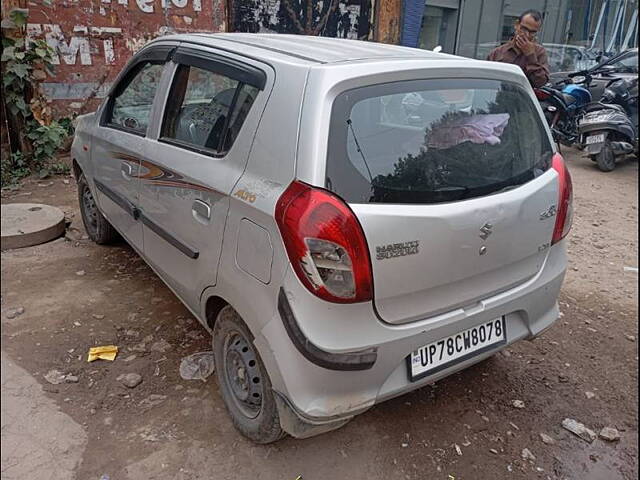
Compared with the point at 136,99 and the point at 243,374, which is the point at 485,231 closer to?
the point at 243,374

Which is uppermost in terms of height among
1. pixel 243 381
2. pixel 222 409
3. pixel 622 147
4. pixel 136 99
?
pixel 136 99

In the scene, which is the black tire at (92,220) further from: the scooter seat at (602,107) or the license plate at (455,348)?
the scooter seat at (602,107)

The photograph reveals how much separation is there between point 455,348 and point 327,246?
2.48 ft

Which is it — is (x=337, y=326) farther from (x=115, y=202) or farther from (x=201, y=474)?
(x=115, y=202)

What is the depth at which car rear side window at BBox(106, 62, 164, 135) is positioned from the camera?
2918 millimetres

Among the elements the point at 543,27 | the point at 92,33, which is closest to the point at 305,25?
the point at 92,33

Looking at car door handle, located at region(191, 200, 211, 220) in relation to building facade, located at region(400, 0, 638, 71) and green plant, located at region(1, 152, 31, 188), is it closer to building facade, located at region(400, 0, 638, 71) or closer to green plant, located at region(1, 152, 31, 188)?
green plant, located at region(1, 152, 31, 188)

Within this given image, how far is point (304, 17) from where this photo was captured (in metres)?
8.82

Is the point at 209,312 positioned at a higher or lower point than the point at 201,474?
higher

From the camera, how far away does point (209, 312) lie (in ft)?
8.08

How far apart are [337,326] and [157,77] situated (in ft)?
6.09

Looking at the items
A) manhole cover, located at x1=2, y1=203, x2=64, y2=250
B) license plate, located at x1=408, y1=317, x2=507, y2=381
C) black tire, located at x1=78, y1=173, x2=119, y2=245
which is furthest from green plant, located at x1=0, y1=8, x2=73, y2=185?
license plate, located at x1=408, y1=317, x2=507, y2=381

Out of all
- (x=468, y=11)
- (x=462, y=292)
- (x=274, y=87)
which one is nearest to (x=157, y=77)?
(x=274, y=87)

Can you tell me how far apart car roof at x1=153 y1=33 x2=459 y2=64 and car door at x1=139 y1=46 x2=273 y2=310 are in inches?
4.2
